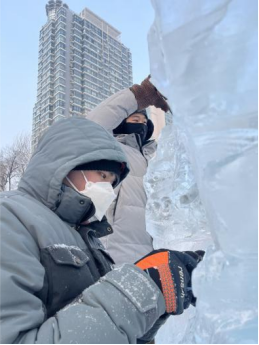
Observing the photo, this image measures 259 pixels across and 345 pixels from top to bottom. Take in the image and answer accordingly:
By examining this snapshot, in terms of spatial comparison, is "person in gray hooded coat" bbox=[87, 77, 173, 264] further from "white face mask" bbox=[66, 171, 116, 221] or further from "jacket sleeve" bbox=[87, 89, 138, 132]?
"white face mask" bbox=[66, 171, 116, 221]

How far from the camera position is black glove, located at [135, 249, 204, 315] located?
0.78 m

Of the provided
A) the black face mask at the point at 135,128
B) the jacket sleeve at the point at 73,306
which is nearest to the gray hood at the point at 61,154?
the jacket sleeve at the point at 73,306

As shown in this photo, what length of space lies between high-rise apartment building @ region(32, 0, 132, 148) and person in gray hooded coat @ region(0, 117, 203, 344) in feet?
97.3

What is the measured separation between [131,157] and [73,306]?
131 centimetres

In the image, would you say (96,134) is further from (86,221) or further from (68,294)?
(68,294)

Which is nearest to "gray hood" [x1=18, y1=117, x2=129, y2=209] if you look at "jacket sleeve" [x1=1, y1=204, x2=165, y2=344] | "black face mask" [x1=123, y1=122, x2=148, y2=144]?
"jacket sleeve" [x1=1, y1=204, x2=165, y2=344]

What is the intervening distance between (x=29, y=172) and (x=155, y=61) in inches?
24.2

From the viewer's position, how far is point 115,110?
1.94 metres

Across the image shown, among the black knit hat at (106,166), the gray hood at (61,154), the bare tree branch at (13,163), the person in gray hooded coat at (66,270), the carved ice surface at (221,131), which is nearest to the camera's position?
the carved ice surface at (221,131)

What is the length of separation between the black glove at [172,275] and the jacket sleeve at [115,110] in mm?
Result: 1230

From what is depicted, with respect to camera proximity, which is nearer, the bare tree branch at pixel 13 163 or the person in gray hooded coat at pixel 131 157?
the person in gray hooded coat at pixel 131 157

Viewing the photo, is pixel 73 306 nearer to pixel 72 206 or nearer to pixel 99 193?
pixel 72 206

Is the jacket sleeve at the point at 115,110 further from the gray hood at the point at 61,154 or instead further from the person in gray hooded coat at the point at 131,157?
the gray hood at the point at 61,154

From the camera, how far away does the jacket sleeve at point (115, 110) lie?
6.36 feet
